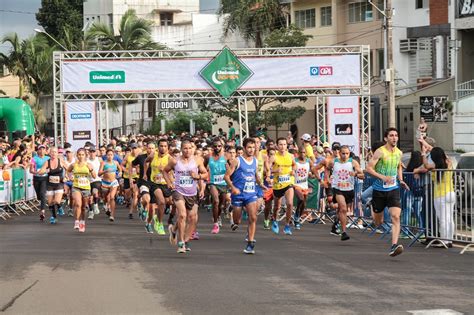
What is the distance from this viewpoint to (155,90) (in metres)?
32.2

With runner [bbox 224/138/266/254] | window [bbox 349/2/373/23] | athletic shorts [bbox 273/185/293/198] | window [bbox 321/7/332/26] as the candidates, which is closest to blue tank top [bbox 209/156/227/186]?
athletic shorts [bbox 273/185/293/198]

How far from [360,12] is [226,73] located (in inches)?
1040

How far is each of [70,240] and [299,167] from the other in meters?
5.65

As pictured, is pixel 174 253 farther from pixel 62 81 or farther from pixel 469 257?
pixel 62 81

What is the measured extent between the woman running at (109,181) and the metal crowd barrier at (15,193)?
8.72 ft

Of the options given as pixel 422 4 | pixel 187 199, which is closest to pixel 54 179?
pixel 187 199

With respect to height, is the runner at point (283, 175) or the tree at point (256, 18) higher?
the tree at point (256, 18)

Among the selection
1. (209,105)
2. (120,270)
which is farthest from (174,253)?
(209,105)

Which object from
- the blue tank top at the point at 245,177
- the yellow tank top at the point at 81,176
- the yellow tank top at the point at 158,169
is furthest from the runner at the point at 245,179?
the yellow tank top at the point at 81,176

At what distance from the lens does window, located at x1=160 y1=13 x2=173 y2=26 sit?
272ft

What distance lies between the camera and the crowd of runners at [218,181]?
581 inches

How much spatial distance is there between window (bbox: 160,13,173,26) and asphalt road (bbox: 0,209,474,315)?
217 feet

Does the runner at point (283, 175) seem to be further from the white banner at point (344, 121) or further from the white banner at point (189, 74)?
the white banner at point (189, 74)

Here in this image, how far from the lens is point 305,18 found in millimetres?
59938
